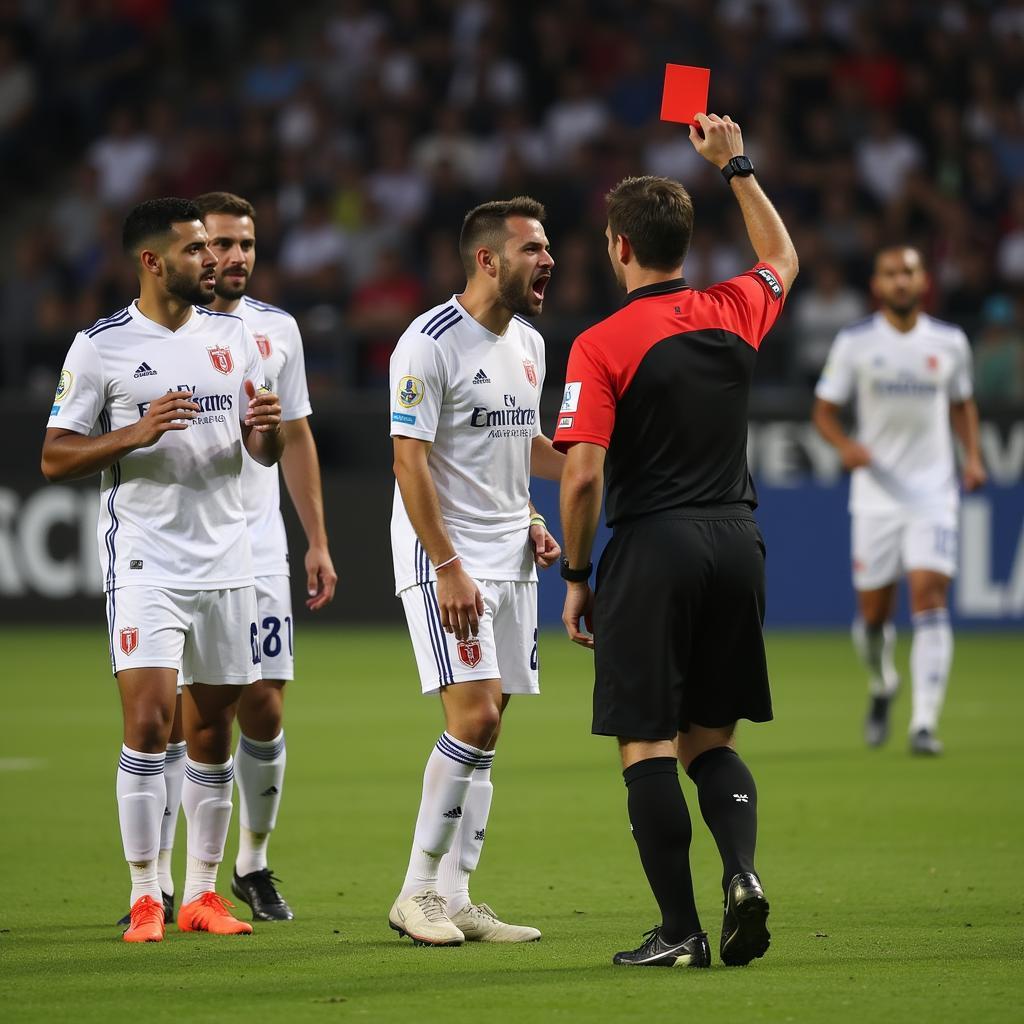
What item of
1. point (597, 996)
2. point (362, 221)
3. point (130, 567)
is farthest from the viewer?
point (362, 221)

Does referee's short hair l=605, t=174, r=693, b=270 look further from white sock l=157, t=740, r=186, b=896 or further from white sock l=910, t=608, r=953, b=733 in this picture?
white sock l=910, t=608, r=953, b=733

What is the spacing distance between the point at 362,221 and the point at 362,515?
4114mm

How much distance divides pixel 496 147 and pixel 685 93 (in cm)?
1474

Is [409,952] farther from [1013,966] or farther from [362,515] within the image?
[362,515]

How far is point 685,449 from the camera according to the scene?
572 cm

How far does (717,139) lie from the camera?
19.9ft

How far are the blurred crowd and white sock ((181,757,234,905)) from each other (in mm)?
11478

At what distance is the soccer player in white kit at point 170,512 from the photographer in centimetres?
621

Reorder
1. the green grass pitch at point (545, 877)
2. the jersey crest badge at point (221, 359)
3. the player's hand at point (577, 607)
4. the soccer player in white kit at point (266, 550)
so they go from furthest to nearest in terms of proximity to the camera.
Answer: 1. the soccer player in white kit at point (266, 550)
2. the jersey crest badge at point (221, 359)
3. the player's hand at point (577, 607)
4. the green grass pitch at point (545, 877)

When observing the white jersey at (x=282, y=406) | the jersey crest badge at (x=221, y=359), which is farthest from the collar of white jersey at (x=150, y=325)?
the white jersey at (x=282, y=406)

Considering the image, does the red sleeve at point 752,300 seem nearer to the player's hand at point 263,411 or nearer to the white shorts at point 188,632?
the player's hand at point 263,411

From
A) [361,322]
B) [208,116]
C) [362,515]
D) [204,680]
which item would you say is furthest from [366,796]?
[208,116]

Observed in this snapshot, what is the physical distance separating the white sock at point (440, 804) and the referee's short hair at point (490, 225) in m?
1.59

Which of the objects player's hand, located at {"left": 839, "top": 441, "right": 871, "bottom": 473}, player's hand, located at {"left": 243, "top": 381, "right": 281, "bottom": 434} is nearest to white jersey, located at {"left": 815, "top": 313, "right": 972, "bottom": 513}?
player's hand, located at {"left": 839, "top": 441, "right": 871, "bottom": 473}
